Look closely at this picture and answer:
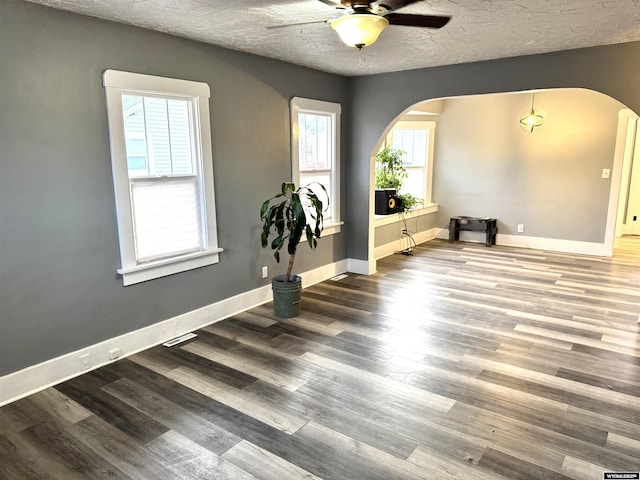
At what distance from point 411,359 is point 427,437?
0.92 meters

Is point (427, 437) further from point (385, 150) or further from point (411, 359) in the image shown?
point (385, 150)

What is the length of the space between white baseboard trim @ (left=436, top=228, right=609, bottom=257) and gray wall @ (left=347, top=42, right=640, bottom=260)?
2884mm

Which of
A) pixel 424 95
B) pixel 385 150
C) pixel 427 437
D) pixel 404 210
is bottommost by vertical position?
pixel 427 437

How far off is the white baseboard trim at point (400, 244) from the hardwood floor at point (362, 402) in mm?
2163

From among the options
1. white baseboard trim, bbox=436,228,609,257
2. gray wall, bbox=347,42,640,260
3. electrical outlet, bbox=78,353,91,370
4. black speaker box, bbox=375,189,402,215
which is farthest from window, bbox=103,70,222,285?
white baseboard trim, bbox=436,228,609,257

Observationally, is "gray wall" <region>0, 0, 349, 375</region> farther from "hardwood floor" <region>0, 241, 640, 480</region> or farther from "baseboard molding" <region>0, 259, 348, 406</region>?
"hardwood floor" <region>0, 241, 640, 480</region>

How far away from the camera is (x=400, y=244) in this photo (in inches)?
274

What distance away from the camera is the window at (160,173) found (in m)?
3.06

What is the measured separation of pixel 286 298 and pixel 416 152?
15.1 feet

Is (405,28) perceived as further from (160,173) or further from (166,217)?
(166,217)

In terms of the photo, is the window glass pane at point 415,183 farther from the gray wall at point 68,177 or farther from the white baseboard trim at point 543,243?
the gray wall at point 68,177

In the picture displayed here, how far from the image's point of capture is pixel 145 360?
3.20 metres

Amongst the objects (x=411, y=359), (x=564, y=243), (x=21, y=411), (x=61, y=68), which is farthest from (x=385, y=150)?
(x=21, y=411)

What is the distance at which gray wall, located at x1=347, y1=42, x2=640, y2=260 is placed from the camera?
3.63 m
